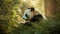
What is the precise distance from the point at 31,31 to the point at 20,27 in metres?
0.15

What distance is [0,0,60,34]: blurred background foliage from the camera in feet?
5.72

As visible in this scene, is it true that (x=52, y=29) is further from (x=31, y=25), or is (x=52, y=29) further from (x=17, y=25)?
(x=17, y=25)

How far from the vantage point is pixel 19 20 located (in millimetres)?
2012

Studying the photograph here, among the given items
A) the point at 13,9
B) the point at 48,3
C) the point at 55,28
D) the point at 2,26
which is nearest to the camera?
the point at 55,28

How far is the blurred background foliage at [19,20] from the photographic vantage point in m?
1.74

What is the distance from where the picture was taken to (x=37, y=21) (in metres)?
1.94

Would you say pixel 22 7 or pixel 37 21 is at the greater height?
pixel 22 7

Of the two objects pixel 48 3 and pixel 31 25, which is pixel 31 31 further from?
pixel 48 3

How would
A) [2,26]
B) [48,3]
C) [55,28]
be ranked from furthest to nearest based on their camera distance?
[48,3], [2,26], [55,28]

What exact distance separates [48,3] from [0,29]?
2.21 feet

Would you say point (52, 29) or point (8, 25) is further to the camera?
point (8, 25)

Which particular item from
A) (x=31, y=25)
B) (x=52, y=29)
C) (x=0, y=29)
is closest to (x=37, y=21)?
(x=31, y=25)

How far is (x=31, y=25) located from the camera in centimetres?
187

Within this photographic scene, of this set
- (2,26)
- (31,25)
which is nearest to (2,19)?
(2,26)
